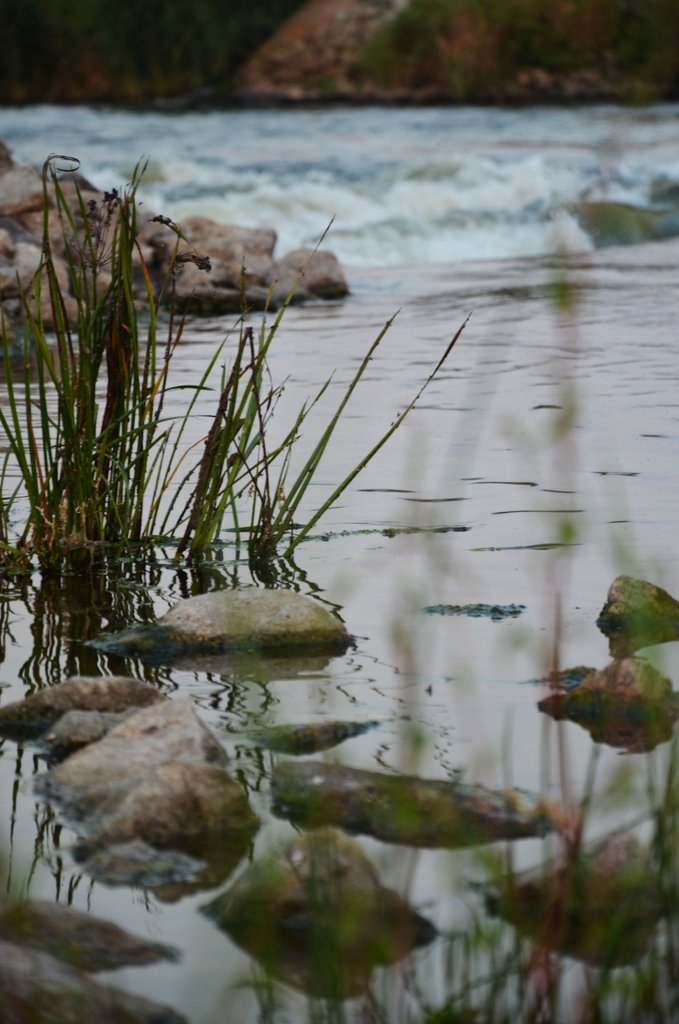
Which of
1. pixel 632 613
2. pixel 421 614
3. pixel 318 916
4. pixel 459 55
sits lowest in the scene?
pixel 421 614

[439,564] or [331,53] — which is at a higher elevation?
[331,53]

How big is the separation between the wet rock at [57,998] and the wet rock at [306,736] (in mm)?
915

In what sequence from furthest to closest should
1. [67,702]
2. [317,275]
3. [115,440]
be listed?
[317,275], [115,440], [67,702]

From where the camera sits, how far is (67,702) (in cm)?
308

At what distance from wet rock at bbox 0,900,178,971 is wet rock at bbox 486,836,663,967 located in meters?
0.48

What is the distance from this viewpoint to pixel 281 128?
24.9 meters

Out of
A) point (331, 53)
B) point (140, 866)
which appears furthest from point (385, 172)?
point (331, 53)

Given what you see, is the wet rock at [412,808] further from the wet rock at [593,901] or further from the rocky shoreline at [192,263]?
the rocky shoreline at [192,263]

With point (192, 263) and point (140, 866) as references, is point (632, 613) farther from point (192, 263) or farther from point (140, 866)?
point (192, 263)

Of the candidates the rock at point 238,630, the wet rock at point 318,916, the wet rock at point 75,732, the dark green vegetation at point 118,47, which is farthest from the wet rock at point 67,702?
the dark green vegetation at point 118,47

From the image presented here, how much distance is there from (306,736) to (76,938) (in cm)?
84

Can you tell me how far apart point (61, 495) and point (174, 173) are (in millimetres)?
12532

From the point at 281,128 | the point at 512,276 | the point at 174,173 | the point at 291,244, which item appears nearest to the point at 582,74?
the point at 281,128

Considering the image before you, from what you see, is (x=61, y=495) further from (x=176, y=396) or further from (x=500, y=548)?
(x=176, y=396)
